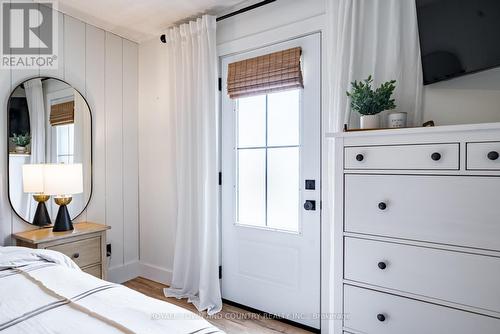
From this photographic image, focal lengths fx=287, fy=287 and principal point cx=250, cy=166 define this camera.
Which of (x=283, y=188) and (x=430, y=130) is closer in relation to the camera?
(x=430, y=130)

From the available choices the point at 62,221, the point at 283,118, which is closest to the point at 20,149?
the point at 62,221

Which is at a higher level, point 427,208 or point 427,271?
point 427,208

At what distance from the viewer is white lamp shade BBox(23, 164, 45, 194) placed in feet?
7.21

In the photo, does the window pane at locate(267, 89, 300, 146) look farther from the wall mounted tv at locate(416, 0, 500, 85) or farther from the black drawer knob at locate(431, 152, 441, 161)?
the black drawer knob at locate(431, 152, 441, 161)

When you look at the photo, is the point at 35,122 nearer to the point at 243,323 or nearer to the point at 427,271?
the point at 243,323

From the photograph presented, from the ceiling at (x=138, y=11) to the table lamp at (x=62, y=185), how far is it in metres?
1.38

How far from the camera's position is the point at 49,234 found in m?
2.20

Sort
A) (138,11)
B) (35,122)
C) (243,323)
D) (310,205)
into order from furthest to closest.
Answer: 1. (138,11)
2. (35,122)
3. (243,323)
4. (310,205)

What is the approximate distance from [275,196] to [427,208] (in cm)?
124

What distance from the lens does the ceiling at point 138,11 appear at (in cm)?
237

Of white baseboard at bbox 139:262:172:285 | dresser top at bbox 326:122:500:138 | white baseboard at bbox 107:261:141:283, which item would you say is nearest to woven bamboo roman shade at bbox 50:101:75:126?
white baseboard at bbox 107:261:141:283

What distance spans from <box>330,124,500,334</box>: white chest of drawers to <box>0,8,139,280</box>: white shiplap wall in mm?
2368

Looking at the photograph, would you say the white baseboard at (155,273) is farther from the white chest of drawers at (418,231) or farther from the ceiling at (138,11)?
the ceiling at (138,11)

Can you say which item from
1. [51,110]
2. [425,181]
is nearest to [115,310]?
[425,181]
